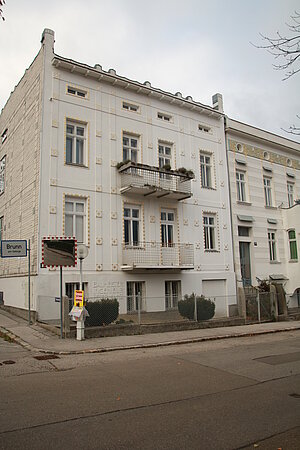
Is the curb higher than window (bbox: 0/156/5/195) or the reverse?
the reverse

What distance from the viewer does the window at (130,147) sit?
Answer: 19562mm

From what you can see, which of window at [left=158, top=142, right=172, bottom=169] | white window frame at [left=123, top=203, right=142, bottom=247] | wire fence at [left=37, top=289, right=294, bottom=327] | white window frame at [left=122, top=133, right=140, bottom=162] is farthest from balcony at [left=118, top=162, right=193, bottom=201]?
wire fence at [left=37, top=289, right=294, bottom=327]

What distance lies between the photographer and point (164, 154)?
21.0 m

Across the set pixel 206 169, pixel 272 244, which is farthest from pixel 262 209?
pixel 206 169

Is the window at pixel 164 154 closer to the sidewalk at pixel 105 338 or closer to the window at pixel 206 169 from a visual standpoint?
the window at pixel 206 169

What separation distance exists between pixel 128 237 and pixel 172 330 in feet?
17.1

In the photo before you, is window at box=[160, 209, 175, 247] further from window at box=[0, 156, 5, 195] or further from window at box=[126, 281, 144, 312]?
window at box=[0, 156, 5, 195]

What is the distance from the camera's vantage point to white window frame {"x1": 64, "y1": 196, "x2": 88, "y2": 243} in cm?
1711

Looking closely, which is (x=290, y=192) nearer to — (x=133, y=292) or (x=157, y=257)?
(x=157, y=257)

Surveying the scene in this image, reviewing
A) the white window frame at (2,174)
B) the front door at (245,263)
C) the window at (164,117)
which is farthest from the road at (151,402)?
the white window frame at (2,174)

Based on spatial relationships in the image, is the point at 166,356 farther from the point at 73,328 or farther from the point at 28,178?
the point at 28,178

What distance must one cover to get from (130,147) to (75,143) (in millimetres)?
2967

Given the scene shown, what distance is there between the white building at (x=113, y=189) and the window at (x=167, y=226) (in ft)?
0.20

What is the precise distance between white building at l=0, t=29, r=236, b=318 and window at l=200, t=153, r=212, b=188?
0.06m
